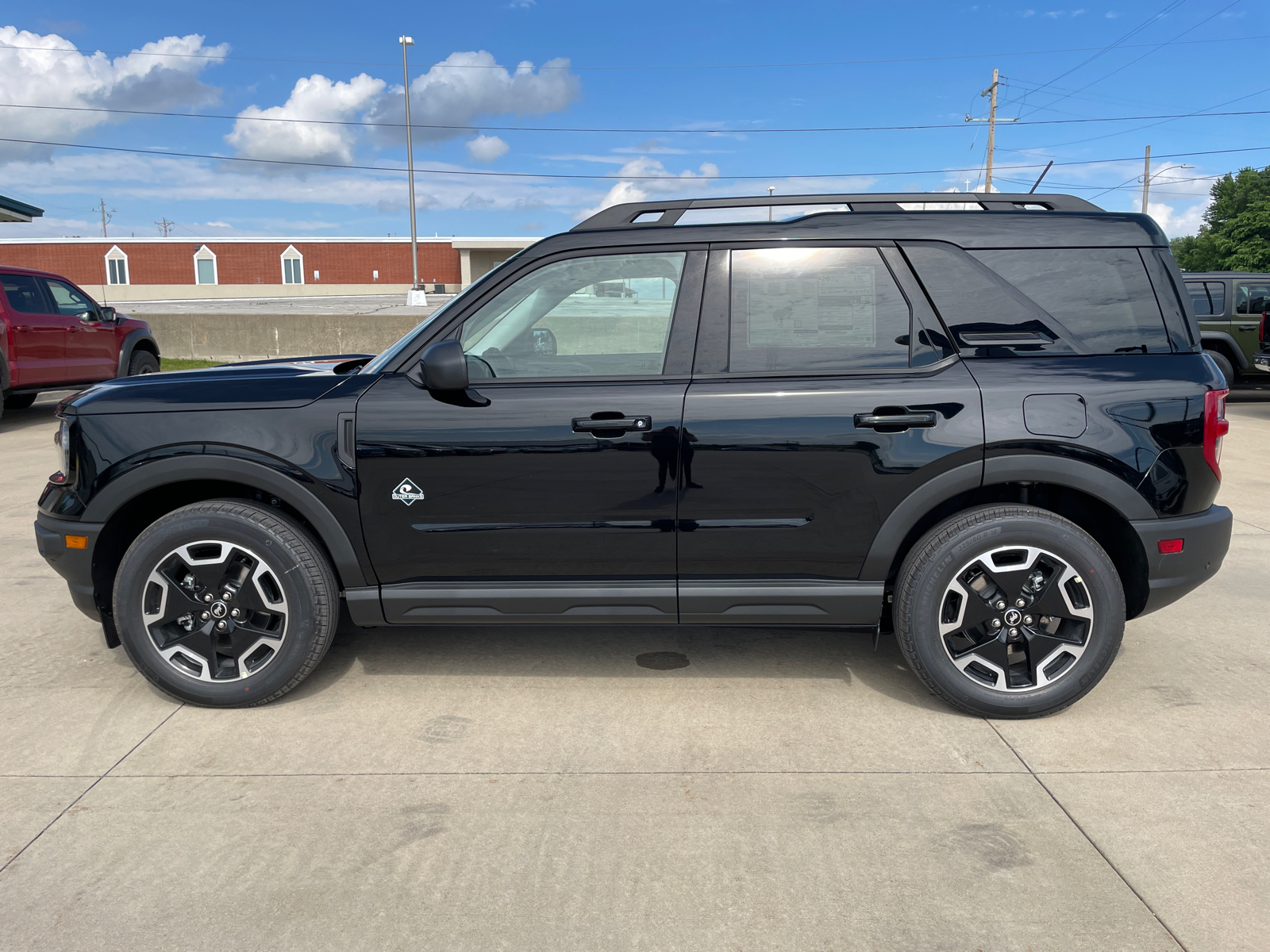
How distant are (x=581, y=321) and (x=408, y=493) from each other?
3.01ft

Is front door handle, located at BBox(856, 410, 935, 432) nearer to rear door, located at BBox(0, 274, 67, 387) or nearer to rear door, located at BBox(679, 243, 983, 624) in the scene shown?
rear door, located at BBox(679, 243, 983, 624)

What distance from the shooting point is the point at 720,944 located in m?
2.30

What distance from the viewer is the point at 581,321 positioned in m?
3.61

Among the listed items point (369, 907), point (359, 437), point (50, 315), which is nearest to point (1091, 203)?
point (359, 437)

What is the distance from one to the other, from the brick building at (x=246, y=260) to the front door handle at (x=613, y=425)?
56534 millimetres

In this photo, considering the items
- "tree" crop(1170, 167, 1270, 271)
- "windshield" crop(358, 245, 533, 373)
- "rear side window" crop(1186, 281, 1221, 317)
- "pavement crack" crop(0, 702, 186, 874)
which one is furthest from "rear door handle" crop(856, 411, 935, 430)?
"tree" crop(1170, 167, 1270, 271)

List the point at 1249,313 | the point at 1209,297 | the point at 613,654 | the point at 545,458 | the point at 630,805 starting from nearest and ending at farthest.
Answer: the point at 630,805 → the point at 545,458 → the point at 613,654 → the point at 1249,313 → the point at 1209,297

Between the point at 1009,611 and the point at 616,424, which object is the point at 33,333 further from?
the point at 1009,611

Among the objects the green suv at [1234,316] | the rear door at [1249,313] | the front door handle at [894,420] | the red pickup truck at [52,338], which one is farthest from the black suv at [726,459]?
the rear door at [1249,313]

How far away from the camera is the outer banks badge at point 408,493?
3.45 metres

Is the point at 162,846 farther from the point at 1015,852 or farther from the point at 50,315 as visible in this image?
the point at 50,315

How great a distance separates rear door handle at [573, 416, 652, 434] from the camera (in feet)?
11.1

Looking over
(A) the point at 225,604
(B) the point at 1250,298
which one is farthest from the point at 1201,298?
(A) the point at 225,604

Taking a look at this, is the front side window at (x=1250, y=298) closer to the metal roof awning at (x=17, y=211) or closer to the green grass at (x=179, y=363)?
the green grass at (x=179, y=363)
